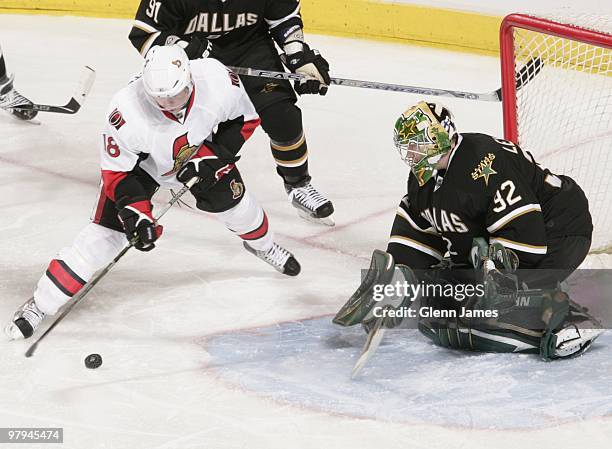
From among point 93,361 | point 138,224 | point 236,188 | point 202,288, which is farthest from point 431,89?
point 93,361

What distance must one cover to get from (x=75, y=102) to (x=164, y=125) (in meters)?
1.76

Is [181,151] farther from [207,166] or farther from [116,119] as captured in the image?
[116,119]

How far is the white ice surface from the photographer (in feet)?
7.52

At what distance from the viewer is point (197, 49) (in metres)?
3.26

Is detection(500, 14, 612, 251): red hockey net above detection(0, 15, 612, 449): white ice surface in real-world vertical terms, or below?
above

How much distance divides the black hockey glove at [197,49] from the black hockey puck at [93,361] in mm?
1083

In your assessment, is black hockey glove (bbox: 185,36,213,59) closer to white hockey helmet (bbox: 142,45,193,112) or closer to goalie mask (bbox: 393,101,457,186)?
white hockey helmet (bbox: 142,45,193,112)

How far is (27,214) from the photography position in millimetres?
3707

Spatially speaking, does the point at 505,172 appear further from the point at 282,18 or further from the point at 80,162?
the point at 80,162

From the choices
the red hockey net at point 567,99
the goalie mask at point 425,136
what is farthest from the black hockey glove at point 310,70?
the goalie mask at point 425,136

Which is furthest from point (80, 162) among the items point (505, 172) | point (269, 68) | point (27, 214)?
point (505, 172)

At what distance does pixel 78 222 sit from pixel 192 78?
3.50 feet

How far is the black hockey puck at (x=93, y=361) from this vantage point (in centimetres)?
258

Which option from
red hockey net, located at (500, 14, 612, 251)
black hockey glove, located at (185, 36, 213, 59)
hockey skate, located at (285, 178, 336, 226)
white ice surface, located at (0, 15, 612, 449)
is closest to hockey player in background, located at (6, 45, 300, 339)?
white ice surface, located at (0, 15, 612, 449)
